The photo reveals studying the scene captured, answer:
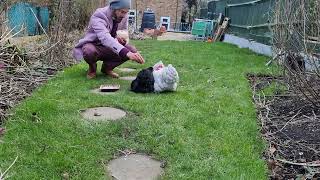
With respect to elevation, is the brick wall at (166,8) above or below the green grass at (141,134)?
above

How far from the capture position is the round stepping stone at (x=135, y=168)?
9.37ft

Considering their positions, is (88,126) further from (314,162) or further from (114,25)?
A: (114,25)

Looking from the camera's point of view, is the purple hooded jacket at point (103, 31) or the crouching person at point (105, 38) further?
the crouching person at point (105, 38)

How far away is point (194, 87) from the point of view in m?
5.59

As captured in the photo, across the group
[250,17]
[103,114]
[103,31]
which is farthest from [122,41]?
[250,17]

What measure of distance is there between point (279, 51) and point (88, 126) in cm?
235

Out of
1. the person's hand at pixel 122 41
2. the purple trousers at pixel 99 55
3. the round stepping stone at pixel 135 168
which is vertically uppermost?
the person's hand at pixel 122 41

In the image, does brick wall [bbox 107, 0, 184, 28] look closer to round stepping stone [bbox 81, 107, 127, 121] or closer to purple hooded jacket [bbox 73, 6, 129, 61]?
purple hooded jacket [bbox 73, 6, 129, 61]

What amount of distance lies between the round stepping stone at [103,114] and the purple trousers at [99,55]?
1.55 m

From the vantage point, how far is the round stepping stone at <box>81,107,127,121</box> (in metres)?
3.96

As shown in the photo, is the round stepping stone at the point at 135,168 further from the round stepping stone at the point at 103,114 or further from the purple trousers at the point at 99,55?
the purple trousers at the point at 99,55

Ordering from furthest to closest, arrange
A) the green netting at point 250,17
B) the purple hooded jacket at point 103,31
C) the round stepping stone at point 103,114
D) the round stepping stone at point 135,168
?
the green netting at point 250,17
the purple hooded jacket at point 103,31
the round stepping stone at point 103,114
the round stepping stone at point 135,168

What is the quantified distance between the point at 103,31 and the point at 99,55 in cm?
52

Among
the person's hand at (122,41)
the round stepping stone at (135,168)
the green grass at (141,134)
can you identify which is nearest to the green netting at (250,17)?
the person's hand at (122,41)
